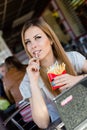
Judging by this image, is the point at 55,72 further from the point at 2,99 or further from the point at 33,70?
the point at 2,99

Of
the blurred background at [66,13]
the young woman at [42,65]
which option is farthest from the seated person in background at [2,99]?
the blurred background at [66,13]

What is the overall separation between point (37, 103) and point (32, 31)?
0.46m

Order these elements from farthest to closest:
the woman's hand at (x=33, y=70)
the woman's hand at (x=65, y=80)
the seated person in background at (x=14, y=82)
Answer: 1. the seated person in background at (x=14, y=82)
2. the woman's hand at (x=33, y=70)
3. the woman's hand at (x=65, y=80)

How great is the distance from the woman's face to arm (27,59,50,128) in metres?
0.10

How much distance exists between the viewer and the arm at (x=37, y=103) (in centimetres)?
169

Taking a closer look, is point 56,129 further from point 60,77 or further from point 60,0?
point 60,0

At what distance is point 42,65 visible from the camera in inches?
76.4

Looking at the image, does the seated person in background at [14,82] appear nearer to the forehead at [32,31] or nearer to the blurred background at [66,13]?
the forehead at [32,31]

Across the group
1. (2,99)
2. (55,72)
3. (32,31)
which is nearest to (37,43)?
(32,31)

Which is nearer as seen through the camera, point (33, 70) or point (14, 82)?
point (33, 70)

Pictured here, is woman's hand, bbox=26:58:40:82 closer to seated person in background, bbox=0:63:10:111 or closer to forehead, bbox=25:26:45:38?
forehead, bbox=25:26:45:38

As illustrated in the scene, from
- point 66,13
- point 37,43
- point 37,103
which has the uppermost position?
point 37,43

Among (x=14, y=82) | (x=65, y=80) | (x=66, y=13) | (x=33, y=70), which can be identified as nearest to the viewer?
(x=65, y=80)

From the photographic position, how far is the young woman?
67.9 inches
